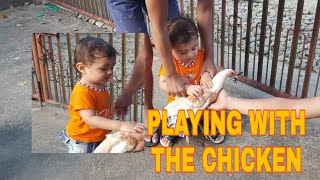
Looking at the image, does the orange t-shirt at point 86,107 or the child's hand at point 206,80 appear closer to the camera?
the orange t-shirt at point 86,107

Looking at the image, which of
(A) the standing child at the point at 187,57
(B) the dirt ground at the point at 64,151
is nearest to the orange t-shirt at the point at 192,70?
(A) the standing child at the point at 187,57

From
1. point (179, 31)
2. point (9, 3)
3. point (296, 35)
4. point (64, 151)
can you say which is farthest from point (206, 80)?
point (9, 3)

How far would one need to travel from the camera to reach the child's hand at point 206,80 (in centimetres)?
194

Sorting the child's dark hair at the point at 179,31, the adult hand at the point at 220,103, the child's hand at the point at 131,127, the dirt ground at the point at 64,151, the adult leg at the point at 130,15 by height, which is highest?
the adult leg at the point at 130,15

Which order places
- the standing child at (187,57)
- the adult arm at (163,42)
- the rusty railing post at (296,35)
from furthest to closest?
the rusty railing post at (296,35), the standing child at (187,57), the adult arm at (163,42)

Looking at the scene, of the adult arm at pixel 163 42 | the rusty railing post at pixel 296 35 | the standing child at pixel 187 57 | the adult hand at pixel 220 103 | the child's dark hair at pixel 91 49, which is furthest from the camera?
the rusty railing post at pixel 296 35

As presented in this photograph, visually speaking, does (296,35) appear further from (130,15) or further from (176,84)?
(130,15)

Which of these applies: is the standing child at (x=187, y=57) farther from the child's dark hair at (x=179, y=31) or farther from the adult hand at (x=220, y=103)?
the adult hand at (x=220, y=103)

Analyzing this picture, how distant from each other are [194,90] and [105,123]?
44 centimetres

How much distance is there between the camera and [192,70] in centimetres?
196

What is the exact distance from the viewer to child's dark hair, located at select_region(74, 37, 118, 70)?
1548 millimetres

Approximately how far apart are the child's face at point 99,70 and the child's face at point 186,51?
420 mm

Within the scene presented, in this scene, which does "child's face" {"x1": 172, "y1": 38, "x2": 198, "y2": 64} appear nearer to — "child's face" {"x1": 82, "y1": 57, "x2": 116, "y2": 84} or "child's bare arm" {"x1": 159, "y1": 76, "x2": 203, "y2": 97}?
"child's bare arm" {"x1": 159, "y1": 76, "x2": 203, "y2": 97}

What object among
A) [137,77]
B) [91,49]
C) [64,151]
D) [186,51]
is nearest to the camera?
[91,49]
